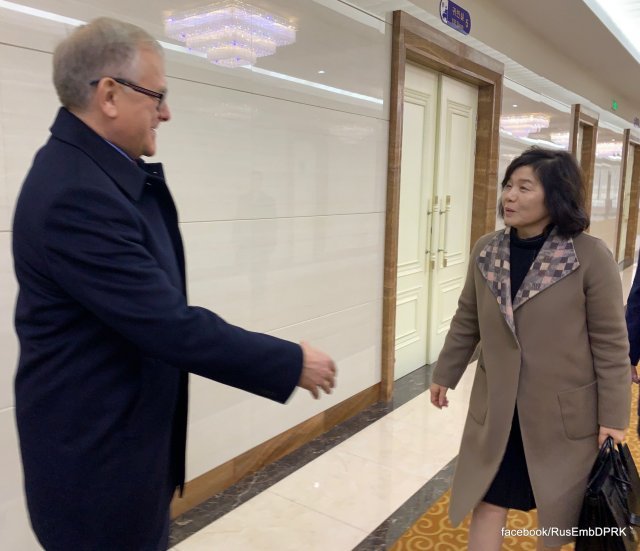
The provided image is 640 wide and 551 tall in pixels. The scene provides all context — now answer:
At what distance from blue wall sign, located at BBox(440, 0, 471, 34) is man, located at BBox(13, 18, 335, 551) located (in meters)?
3.20

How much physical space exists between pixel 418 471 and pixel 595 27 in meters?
4.99

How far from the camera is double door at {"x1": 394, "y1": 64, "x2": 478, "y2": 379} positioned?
13.6 feet

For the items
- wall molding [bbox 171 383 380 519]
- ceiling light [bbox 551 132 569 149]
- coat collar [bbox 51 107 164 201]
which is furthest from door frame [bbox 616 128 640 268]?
coat collar [bbox 51 107 164 201]

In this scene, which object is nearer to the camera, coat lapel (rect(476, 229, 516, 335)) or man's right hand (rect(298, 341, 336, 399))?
man's right hand (rect(298, 341, 336, 399))

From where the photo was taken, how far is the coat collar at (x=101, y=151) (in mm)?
1091

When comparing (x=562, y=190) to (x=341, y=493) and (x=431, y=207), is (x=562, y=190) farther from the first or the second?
(x=431, y=207)

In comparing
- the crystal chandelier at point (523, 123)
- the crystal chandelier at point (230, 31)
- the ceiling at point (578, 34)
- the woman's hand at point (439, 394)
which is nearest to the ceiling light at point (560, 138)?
the crystal chandelier at point (523, 123)

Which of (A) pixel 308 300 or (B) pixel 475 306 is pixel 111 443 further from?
(A) pixel 308 300

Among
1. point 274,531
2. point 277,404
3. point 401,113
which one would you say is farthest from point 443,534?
point 401,113

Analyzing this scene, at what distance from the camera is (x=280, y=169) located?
9.11 feet

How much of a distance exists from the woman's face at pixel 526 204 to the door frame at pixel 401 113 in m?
1.90

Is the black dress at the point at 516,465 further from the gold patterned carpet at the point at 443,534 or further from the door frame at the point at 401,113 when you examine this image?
the door frame at the point at 401,113

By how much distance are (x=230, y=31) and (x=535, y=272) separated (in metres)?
1.70

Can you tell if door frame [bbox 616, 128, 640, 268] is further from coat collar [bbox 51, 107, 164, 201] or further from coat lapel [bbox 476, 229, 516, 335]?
coat collar [bbox 51, 107, 164, 201]
